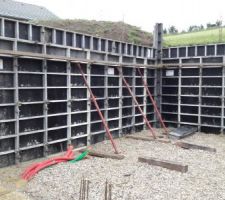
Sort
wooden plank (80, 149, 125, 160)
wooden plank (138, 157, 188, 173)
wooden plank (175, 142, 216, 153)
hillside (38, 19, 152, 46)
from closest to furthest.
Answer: wooden plank (138, 157, 188, 173), wooden plank (80, 149, 125, 160), wooden plank (175, 142, 216, 153), hillside (38, 19, 152, 46)

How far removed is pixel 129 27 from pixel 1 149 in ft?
77.4

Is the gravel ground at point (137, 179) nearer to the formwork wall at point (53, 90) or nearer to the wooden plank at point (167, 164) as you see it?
the wooden plank at point (167, 164)

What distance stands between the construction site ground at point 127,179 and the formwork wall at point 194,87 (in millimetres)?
3694

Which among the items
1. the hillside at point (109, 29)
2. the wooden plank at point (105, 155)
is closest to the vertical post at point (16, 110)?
the wooden plank at point (105, 155)

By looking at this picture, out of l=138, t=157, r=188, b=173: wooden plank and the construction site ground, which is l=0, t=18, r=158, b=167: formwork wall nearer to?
the construction site ground

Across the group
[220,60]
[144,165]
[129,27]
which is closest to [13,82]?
[144,165]

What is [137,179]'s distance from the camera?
22.5ft

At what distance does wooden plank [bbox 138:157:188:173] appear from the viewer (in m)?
7.44

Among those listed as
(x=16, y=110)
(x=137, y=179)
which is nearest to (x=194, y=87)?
(x=137, y=179)

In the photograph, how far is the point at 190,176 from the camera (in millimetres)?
7137

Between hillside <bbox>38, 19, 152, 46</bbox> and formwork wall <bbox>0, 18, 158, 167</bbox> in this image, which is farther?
hillside <bbox>38, 19, 152, 46</bbox>

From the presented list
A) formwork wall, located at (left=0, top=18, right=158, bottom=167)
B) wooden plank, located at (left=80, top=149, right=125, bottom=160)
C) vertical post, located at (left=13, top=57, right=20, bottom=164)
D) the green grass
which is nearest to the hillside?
the green grass

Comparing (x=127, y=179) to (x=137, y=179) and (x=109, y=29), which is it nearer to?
(x=137, y=179)

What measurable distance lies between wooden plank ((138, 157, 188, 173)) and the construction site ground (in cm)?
15
